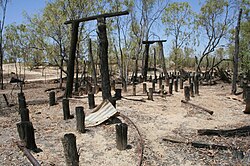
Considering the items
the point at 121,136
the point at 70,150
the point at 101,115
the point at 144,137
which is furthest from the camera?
the point at 101,115

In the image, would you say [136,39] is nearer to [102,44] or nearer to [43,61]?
[43,61]

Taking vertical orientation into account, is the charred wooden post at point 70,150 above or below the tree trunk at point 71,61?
below

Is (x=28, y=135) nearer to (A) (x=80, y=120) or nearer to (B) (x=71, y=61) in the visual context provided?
(A) (x=80, y=120)

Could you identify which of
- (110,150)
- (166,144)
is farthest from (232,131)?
(110,150)

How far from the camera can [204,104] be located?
Answer: 1276 centimetres

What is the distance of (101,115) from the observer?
28.7 feet

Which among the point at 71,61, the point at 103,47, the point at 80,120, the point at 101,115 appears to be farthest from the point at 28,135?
the point at 71,61

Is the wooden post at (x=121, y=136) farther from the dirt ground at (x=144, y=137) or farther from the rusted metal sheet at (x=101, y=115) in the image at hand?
the rusted metal sheet at (x=101, y=115)

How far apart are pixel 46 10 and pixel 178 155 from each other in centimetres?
1639

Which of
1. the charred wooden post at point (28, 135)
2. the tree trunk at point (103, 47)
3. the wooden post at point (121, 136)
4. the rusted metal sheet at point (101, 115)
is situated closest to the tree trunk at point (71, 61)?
the tree trunk at point (103, 47)

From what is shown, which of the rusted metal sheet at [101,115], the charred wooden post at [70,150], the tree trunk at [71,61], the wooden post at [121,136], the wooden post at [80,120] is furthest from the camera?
the tree trunk at [71,61]

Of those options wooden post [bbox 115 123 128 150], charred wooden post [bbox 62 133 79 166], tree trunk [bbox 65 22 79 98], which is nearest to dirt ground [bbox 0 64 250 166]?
wooden post [bbox 115 123 128 150]

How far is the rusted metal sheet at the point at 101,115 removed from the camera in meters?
8.48

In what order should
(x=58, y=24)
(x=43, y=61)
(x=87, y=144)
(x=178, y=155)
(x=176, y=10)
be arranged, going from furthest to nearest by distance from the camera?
(x=176, y=10) → (x=43, y=61) → (x=58, y=24) → (x=87, y=144) → (x=178, y=155)
